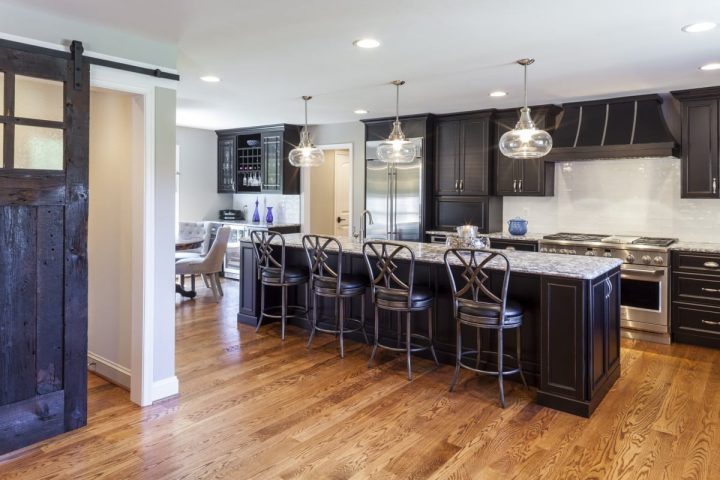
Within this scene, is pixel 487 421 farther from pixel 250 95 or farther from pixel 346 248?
pixel 250 95

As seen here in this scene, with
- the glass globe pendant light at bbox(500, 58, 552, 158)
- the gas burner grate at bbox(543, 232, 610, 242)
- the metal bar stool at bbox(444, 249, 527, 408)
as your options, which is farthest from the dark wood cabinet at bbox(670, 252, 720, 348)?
the metal bar stool at bbox(444, 249, 527, 408)

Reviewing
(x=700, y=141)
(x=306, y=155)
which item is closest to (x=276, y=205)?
(x=306, y=155)

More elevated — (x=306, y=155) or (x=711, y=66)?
(x=711, y=66)

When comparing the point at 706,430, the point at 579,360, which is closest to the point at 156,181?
the point at 579,360

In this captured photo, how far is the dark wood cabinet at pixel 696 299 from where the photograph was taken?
15.2ft

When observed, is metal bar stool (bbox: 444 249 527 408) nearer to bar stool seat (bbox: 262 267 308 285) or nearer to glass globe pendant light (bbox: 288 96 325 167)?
bar stool seat (bbox: 262 267 308 285)

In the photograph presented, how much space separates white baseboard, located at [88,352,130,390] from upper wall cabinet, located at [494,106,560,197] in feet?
14.8

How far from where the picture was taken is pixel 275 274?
4824 millimetres

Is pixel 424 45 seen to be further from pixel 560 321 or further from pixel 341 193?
pixel 341 193

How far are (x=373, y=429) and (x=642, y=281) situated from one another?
10.8 feet

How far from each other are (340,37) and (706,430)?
10.7 feet

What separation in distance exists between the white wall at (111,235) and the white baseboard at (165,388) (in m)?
0.32

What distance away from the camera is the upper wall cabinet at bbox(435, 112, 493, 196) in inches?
246

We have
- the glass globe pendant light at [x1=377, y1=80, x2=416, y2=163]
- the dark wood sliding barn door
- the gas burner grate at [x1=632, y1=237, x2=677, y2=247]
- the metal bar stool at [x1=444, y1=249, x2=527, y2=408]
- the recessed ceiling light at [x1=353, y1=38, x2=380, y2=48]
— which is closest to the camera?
the dark wood sliding barn door
